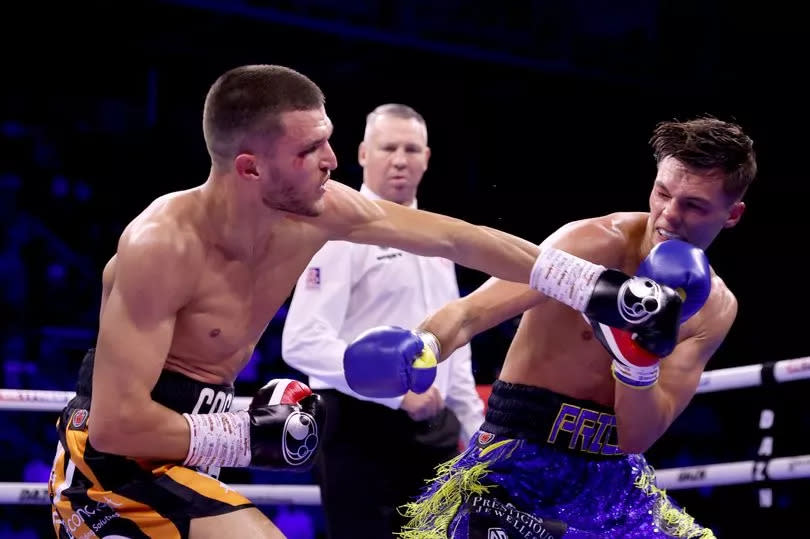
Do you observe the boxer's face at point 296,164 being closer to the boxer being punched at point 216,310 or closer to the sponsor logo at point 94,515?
the boxer being punched at point 216,310

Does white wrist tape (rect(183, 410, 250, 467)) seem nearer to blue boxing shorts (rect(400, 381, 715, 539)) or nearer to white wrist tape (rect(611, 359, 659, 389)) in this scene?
blue boxing shorts (rect(400, 381, 715, 539))

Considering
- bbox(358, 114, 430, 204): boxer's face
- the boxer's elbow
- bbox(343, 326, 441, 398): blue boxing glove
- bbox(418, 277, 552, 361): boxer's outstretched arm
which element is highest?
bbox(358, 114, 430, 204): boxer's face

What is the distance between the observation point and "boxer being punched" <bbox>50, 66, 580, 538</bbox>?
72.2 inches

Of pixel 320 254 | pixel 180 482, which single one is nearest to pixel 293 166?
pixel 180 482

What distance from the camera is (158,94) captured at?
7090 mm

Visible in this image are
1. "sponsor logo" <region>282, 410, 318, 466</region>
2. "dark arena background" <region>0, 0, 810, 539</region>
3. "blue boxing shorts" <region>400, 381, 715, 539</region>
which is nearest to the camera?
"sponsor logo" <region>282, 410, 318, 466</region>

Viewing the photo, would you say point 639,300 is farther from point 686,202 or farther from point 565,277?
point 686,202

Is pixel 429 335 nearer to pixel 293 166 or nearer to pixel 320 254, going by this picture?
pixel 293 166

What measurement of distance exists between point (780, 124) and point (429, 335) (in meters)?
5.30

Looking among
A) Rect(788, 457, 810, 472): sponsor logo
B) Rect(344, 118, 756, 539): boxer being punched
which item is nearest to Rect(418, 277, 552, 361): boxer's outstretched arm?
Rect(344, 118, 756, 539): boxer being punched

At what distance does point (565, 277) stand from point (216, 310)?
710 millimetres

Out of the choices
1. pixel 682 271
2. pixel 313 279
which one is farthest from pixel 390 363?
pixel 313 279

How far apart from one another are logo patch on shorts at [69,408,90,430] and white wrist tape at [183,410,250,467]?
0.25 metres

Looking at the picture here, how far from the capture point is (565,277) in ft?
6.72
